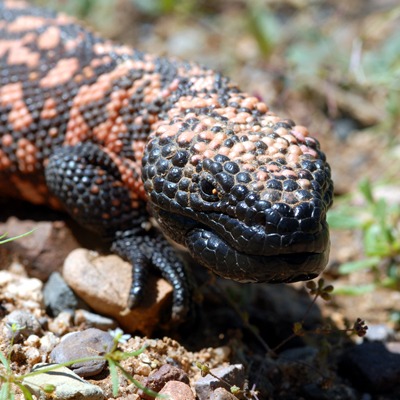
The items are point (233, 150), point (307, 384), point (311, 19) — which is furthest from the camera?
point (311, 19)

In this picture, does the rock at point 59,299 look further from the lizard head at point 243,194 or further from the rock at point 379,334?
the rock at point 379,334

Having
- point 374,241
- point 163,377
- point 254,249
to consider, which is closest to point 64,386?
point 163,377

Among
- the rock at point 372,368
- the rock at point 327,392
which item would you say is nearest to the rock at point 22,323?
the rock at point 327,392

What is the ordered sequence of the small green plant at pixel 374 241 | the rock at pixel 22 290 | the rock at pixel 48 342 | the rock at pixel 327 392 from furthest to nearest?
the small green plant at pixel 374 241, the rock at pixel 22 290, the rock at pixel 327 392, the rock at pixel 48 342

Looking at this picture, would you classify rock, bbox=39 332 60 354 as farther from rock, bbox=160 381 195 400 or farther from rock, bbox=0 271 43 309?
rock, bbox=160 381 195 400

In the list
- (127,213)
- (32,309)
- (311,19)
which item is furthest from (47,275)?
(311,19)

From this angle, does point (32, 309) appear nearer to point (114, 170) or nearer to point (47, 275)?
point (47, 275)
